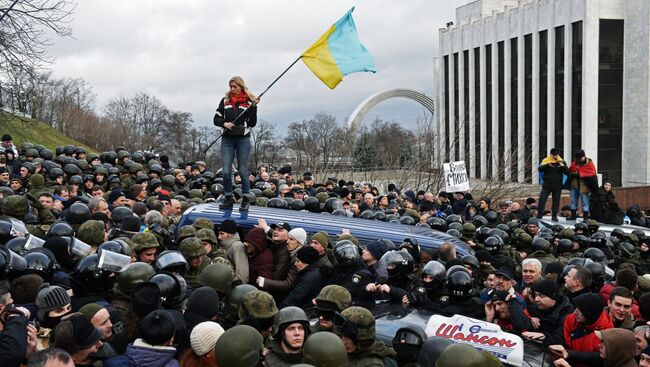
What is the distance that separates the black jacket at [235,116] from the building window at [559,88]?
43.0m

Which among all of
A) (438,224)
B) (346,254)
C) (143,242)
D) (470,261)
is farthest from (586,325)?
(438,224)

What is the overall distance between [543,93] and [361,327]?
49.4 metres

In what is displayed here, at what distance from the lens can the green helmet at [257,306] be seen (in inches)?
206

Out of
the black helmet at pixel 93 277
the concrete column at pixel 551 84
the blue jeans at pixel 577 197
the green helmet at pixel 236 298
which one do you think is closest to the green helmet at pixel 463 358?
the green helmet at pixel 236 298

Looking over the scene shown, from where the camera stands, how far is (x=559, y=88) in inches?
1932

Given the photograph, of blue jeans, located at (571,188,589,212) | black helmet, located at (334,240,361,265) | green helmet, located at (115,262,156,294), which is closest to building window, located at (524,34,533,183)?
blue jeans, located at (571,188,589,212)

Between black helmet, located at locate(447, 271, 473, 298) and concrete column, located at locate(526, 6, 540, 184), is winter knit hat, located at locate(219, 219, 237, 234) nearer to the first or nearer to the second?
black helmet, located at locate(447, 271, 473, 298)

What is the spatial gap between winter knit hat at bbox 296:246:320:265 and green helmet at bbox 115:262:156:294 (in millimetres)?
1902

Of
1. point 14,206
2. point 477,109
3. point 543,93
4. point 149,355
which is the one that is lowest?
point 149,355

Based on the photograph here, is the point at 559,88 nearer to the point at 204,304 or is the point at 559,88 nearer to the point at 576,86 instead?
the point at 576,86

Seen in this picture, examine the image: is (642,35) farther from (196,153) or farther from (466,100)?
(196,153)

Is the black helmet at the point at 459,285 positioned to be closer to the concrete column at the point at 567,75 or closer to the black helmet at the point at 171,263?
the black helmet at the point at 171,263

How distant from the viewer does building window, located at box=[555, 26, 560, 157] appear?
48625 mm

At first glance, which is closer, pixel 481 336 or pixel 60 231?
pixel 481 336
